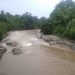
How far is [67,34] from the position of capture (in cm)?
Answer: 3219

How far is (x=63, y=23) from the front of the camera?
3916 cm

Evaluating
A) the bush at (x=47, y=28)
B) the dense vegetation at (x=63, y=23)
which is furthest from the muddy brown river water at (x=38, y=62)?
the bush at (x=47, y=28)

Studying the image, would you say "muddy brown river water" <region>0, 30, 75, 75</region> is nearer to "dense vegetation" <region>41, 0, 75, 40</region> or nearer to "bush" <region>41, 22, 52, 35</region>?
"dense vegetation" <region>41, 0, 75, 40</region>

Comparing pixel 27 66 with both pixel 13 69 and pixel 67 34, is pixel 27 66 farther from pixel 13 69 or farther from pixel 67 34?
pixel 67 34

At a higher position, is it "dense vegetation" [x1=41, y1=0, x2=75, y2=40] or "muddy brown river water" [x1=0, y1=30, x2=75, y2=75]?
"dense vegetation" [x1=41, y1=0, x2=75, y2=40]

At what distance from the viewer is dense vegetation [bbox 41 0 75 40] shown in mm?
31000

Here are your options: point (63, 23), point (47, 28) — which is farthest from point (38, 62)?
point (47, 28)

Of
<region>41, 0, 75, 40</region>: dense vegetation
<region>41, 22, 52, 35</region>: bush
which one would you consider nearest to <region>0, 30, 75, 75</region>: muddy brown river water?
<region>41, 0, 75, 40</region>: dense vegetation

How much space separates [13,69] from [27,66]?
5.41 feet

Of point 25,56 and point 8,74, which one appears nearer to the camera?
point 8,74

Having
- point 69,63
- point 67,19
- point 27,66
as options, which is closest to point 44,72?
point 27,66

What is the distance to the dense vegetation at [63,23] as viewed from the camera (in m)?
31.0

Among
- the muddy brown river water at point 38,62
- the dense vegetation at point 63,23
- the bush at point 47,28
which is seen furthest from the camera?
the bush at point 47,28

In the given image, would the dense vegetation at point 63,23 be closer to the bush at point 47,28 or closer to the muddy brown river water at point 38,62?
the bush at point 47,28
